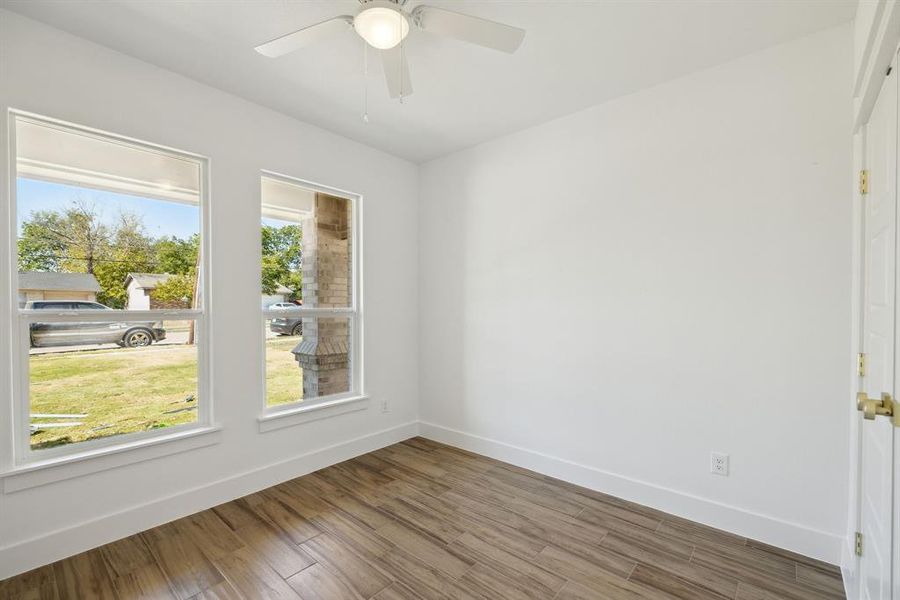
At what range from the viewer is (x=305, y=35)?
1.70 metres

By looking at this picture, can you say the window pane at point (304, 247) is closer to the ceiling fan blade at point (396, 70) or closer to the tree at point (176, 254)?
the tree at point (176, 254)

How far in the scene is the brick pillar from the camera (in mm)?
3266

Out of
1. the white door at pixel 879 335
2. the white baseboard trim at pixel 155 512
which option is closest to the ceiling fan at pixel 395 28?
the white door at pixel 879 335

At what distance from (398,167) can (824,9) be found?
3.02m

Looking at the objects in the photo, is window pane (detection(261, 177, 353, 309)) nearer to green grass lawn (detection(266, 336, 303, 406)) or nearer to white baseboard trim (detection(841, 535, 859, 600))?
green grass lawn (detection(266, 336, 303, 406))

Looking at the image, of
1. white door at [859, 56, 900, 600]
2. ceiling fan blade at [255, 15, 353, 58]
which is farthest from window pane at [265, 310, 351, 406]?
white door at [859, 56, 900, 600]

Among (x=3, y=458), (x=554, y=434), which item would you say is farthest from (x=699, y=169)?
(x=3, y=458)

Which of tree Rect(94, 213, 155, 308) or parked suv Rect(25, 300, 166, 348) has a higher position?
tree Rect(94, 213, 155, 308)

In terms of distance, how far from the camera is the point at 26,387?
79.7 inches

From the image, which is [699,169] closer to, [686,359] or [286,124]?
[686,359]

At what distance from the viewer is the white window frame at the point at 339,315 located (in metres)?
2.92

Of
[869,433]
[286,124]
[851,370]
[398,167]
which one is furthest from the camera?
[398,167]

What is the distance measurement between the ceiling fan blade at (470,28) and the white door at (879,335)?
127 cm

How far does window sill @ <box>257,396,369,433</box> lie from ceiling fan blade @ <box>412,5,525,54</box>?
265cm
